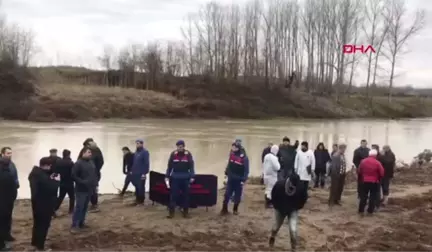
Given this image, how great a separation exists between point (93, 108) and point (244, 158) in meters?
38.5

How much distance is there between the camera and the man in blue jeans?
839 cm

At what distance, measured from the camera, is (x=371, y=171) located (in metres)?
10.0

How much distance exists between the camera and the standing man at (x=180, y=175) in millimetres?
9320

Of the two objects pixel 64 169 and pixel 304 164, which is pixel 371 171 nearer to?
pixel 304 164

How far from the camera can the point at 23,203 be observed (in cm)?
1116

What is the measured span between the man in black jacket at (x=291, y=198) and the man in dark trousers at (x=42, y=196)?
3.11 metres

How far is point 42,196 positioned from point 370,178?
6.03 metres

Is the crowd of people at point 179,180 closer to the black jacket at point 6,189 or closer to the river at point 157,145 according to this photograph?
the black jacket at point 6,189

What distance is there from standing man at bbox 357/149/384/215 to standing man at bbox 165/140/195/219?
3.31 metres

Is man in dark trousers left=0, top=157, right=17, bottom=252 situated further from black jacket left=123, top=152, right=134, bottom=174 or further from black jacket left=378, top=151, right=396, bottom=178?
black jacket left=378, top=151, right=396, bottom=178

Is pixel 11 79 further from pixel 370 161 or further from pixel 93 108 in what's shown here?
pixel 370 161

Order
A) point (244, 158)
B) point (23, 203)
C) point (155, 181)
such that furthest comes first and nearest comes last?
point (23, 203), point (155, 181), point (244, 158)

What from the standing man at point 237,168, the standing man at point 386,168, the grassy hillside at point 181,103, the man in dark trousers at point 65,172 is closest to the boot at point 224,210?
the standing man at point 237,168

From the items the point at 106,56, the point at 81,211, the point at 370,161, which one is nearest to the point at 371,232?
the point at 370,161
